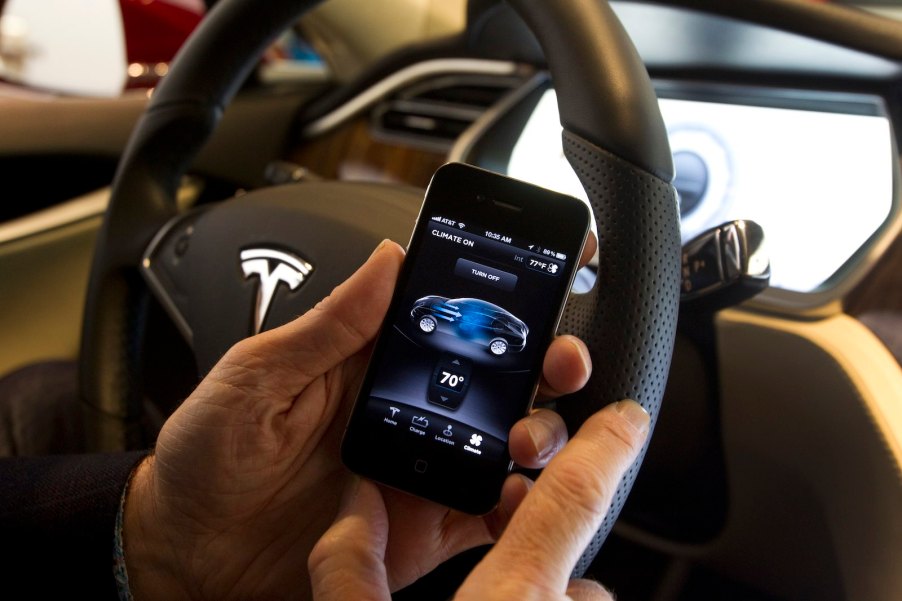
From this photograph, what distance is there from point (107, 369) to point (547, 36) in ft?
1.69

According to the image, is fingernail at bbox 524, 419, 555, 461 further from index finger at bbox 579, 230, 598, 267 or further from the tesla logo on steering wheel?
the tesla logo on steering wheel

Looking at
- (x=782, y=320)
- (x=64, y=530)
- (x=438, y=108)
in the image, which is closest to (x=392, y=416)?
(x=64, y=530)

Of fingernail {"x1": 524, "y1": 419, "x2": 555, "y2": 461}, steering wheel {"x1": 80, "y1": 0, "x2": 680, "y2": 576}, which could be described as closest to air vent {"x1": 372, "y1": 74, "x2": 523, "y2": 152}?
steering wheel {"x1": 80, "y1": 0, "x2": 680, "y2": 576}

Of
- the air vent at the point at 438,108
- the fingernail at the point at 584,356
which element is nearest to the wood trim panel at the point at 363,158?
the air vent at the point at 438,108

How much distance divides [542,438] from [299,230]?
0.31 meters

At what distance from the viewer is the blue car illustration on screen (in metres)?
0.50

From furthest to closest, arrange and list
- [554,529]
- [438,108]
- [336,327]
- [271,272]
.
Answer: [438,108] < [271,272] < [336,327] < [554,529]

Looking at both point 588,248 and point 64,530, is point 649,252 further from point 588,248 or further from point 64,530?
point 64,530

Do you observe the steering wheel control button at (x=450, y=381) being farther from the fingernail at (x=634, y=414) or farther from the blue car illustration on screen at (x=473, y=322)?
the fingernail at (x=634, y=414)

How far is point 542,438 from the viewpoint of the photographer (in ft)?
1.49

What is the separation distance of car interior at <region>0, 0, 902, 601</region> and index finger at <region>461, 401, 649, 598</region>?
23 mm

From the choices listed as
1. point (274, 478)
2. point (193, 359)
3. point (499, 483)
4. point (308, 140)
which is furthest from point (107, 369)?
point (308, 140)

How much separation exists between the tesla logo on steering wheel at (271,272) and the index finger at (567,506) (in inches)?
12.0

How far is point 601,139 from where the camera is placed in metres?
0.43
